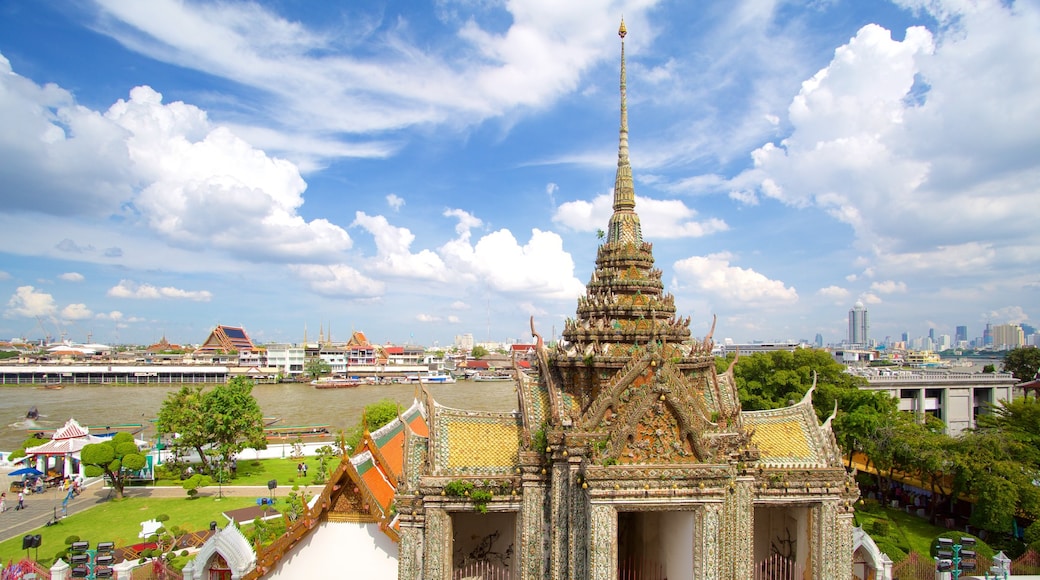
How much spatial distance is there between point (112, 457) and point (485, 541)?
19167 millimetres

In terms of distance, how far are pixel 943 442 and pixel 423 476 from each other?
21.6 metres

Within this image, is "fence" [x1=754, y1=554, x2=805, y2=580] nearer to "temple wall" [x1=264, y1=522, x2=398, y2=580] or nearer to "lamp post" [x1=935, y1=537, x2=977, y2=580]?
"lamp post" [x1=935, y1=537, x2=977, y2=580]

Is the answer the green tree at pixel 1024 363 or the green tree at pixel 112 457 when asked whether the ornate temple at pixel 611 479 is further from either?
the green tree at pixel 1024 363

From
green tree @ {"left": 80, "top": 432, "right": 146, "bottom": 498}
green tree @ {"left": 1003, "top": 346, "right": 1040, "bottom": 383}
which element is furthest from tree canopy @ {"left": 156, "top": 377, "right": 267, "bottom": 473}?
green tree @ {"left": 1003, "top": 346, "right": 1040, "bottom": 383}

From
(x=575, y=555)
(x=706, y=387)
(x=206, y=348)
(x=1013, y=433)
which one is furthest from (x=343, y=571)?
(x=206, y=348)

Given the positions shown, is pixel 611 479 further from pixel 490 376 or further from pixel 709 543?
pixel 490 376

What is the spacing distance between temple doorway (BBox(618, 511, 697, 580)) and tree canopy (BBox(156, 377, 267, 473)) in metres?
22.1

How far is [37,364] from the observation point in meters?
101

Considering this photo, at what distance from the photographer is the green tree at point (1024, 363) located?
2007 inches

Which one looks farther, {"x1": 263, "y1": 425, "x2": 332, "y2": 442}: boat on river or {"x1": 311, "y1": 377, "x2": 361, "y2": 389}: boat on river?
{"x1": 311, "y1": 377, "x2": 361, "y2": 389}: boat on river

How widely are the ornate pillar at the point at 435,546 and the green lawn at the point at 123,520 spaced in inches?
521

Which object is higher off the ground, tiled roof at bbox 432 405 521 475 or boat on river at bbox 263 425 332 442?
tiled roof at bbox 432 405 521 475

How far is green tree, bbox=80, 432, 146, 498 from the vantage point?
23.5m

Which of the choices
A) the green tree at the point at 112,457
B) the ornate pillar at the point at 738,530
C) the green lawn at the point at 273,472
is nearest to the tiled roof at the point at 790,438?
the ornate pillar at the point at 738,530
